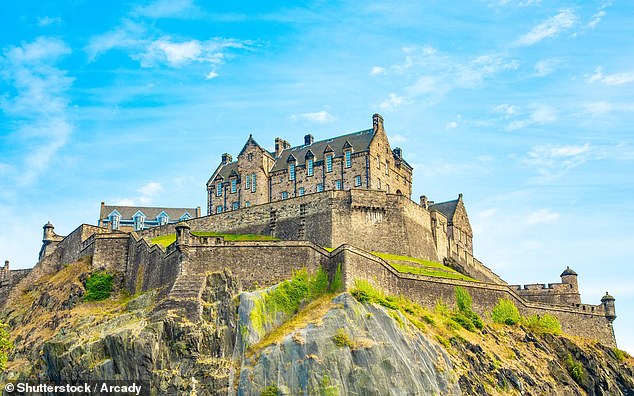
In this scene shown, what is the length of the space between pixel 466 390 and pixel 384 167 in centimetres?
3102

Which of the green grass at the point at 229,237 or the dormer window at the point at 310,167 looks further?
the dormer window at the point at 310,167

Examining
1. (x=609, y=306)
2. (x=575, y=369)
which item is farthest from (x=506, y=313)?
(x=609, y=306)

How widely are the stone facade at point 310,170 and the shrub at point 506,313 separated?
17.3 m

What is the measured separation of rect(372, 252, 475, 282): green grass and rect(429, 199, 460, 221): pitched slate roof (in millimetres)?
14989

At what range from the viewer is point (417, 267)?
70.9 metres

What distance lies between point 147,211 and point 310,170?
99.6ft

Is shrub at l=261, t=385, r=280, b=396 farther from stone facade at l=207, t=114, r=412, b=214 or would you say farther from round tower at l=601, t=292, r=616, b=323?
round tower at l=601, t=292, r=616, b=323

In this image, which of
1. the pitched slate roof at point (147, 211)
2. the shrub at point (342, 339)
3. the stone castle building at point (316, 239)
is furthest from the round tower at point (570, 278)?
the pitched slate roof at point (147, 211)

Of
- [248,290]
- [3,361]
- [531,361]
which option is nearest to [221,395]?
[248,290]

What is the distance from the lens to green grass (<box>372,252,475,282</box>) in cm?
6836

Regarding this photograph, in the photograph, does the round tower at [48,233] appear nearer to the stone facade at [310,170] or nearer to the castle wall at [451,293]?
the stone facade at [310,170]

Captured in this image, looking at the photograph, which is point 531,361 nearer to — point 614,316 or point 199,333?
point 614,316

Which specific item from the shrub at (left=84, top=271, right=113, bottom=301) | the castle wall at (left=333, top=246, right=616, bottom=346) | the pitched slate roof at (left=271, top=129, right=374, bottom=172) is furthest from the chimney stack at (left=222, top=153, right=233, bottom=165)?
the castle wall at (left=333, top=246, right=616, bottom=346)

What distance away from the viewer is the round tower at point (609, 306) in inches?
3100
